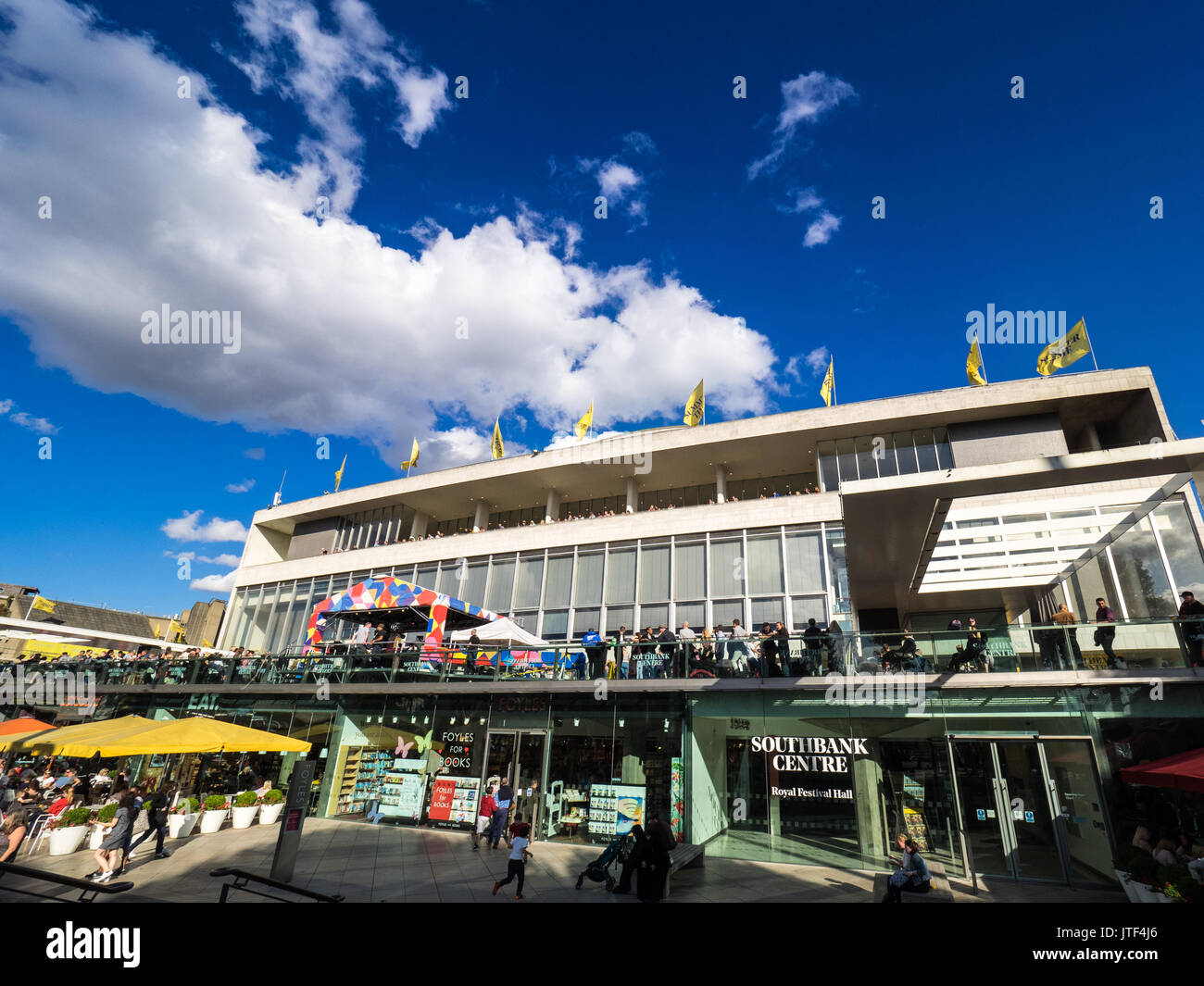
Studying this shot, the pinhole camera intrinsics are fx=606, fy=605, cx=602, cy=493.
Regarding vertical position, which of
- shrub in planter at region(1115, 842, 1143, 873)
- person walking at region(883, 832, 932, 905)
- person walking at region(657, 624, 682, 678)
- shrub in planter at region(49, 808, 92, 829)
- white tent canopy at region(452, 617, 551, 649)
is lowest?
shrub in planter at region(49, 808, 92, 829)

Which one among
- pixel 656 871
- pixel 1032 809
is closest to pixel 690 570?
pixel 1032 809

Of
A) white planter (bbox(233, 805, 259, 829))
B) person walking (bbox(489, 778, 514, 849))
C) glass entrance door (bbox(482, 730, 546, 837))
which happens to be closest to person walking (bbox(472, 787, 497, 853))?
person walking (bbox(489, 778, 514, 849))

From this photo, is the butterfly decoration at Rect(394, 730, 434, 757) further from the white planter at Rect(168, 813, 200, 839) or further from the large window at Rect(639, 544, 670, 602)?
the large window at Rect(639, 544, 670, 602)

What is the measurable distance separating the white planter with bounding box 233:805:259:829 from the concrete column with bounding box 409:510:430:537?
64.0 ft

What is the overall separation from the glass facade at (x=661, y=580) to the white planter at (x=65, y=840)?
580 inches

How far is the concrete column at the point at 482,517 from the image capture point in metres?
32.8

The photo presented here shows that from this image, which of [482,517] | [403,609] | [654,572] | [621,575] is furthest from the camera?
[482,517]

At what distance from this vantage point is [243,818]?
16375 millimetres

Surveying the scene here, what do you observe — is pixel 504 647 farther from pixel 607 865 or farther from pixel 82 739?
pixel 82 739

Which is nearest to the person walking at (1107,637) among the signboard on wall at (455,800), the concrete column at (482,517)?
the signboard on wall at (455,800)

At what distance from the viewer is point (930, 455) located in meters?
24.1

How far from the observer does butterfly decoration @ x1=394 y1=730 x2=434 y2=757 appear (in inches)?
688

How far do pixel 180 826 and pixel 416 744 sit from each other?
5699mm

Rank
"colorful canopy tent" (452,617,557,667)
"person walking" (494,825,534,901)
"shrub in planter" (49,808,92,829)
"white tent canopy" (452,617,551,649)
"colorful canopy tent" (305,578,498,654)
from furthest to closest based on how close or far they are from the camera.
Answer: "colorful canopy tent" (305,578,498,654), "white tent canopy" (452,617,551,649), "colorful canopy tent" (452,617,557,667), "shrub in planter" (49,808,92,829), "person walking" (494,825,534,901)
